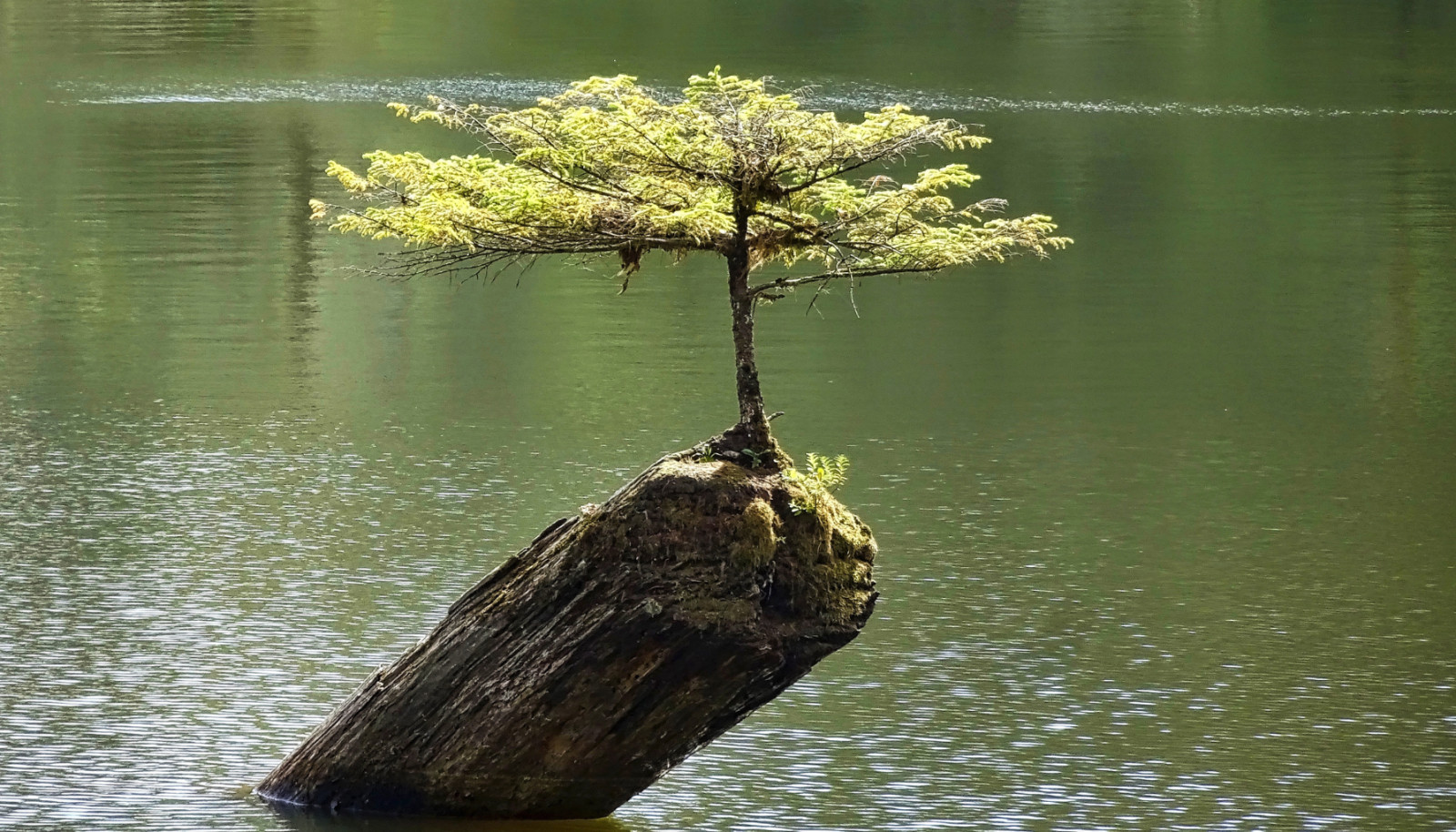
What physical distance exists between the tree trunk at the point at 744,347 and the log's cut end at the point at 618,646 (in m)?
0.30

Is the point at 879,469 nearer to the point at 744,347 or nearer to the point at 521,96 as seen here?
the point at 744,347

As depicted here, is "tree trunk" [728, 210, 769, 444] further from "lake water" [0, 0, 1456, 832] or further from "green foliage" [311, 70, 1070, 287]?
"lake water" [0, 0, 1456, 832]

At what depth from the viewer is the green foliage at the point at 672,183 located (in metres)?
11.8

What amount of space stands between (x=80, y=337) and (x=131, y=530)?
11.4m

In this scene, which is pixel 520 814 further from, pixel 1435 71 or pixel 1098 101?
pixel 1435 71

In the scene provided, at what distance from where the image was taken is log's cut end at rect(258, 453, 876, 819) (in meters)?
11.6

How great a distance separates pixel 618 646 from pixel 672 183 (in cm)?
253

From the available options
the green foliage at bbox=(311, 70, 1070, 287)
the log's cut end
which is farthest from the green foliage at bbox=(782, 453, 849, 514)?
the green foliage at bbox=(311, 70, 1070, 287)

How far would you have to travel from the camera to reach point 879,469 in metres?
22.7

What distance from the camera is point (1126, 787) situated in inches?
543

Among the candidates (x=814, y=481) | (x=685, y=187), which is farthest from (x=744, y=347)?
A: (x=685, y=187)

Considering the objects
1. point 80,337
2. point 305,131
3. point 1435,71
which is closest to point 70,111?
point 305,131

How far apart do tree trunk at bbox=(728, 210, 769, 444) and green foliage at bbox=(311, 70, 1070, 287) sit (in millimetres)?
39

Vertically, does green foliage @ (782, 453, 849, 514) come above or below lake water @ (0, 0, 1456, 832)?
above
